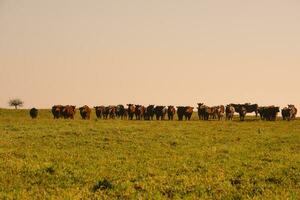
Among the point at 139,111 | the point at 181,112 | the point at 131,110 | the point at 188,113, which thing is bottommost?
the point at 188,113

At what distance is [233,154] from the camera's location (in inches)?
787

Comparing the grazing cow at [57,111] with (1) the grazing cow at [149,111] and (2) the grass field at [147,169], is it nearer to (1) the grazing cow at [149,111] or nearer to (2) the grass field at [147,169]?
(1) the grazing cow at [149,111]

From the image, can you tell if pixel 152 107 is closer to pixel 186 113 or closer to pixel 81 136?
pixel 186 113

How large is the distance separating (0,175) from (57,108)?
47586mm

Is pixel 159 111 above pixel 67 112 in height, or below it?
above

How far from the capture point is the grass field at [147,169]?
39.9 ft

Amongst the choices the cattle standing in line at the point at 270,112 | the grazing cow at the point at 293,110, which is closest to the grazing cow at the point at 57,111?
the cattle standing in line at the point at 270,112

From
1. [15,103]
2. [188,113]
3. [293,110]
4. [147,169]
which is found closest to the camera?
[147,169]

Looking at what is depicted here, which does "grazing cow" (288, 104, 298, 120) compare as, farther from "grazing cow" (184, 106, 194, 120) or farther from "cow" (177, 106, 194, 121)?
"cow" (177, 106, 194, 121)

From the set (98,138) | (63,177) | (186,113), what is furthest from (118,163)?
(186,113)

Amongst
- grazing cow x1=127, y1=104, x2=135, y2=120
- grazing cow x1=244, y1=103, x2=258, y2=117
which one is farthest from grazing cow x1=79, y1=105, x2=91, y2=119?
grazing cow x1=244, y1=103, x2=258, y2=117

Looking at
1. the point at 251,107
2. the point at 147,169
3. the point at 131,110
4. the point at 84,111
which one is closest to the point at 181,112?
the point at 131,110

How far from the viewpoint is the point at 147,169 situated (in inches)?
610

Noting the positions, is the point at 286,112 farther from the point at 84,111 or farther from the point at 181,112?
the point at 84,111
